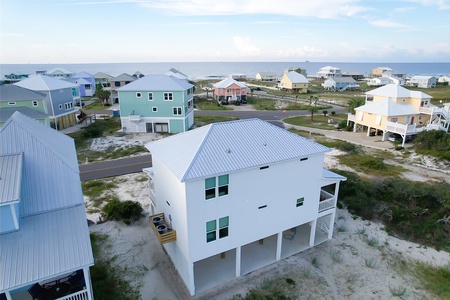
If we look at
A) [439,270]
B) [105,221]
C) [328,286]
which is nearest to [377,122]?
[439,270]

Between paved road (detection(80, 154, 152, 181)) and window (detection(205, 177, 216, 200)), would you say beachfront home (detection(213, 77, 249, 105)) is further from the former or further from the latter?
window (detection(205, 177, 216, 200))

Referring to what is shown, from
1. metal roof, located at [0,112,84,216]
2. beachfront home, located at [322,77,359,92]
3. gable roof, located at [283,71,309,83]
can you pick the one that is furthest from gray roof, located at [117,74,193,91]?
beachfront home, located at [322,77,359,92]

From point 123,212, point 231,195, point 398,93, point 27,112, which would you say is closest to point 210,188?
point 231,195

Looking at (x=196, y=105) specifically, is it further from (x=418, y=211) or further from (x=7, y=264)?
(x=7, y=264)

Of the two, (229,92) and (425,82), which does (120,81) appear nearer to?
(229,92)

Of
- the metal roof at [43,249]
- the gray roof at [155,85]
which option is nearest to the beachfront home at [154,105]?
the gray roof at [155,85]
